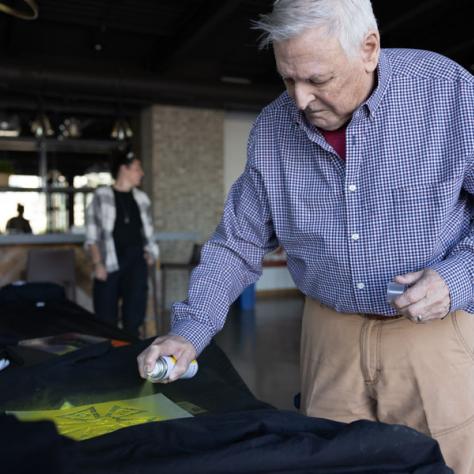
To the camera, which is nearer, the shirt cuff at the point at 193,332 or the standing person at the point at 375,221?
the standing person at the point at 375,221

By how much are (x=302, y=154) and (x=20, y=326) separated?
5.29 ft

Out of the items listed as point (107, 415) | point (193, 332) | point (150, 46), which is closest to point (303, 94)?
point (193, 332)

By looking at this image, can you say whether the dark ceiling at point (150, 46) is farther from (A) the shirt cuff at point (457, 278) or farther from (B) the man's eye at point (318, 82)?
(A) the shirt cuff at point (457, 278)

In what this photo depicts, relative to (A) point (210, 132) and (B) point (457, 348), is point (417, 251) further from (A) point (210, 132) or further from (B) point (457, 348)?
(A) point (210, 132)

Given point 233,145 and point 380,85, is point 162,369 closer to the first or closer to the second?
point 380,85

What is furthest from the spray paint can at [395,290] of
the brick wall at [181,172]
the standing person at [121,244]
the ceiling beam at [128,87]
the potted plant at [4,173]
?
the brick wall at [181,172]

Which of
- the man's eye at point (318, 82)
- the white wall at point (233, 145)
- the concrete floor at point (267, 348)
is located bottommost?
the concrete floor at point (267, 348)

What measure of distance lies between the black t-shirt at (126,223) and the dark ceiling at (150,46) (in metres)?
2.28

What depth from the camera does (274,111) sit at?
1.44 meters

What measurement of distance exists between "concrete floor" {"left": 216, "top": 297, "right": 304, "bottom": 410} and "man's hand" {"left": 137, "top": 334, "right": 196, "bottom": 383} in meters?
2.42

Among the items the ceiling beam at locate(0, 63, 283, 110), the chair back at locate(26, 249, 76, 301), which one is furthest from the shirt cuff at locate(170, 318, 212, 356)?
the ceiling beam at locate(0, 63, 283, 110)

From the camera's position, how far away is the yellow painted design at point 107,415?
43.7 inches

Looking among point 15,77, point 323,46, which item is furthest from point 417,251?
point 15,77

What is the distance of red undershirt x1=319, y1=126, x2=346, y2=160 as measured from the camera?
1298 millimetres
